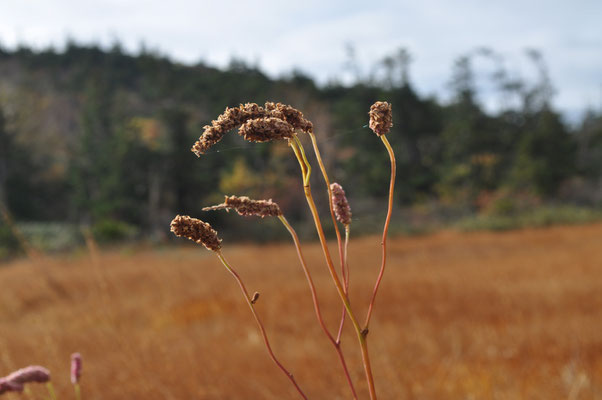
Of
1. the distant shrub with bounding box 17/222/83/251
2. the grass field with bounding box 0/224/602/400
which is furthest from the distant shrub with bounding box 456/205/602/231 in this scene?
the distant shrub with bounding box 17/222/83/251

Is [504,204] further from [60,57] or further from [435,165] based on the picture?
[60,57]

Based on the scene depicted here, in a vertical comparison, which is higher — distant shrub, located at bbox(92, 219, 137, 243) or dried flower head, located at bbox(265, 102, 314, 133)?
dried flower head, located at bbox(265, 102, 314, 133)

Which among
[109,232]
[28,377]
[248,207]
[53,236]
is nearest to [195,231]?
[248,207]

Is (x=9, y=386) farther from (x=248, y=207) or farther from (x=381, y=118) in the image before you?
(x=381, y=118)

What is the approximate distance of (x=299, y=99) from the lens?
24500 millimetres

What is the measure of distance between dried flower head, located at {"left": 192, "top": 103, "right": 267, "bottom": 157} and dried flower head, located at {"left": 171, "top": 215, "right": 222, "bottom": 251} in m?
0.05

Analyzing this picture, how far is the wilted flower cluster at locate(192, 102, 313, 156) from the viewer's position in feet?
1.20

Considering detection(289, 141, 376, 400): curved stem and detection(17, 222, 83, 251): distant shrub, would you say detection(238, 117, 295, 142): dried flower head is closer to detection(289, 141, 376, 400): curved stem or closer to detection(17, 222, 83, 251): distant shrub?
detection(289, 141, 376, 400): curved stem

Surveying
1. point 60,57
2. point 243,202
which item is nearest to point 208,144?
point 243,202

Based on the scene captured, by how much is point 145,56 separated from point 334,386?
42.8 meters

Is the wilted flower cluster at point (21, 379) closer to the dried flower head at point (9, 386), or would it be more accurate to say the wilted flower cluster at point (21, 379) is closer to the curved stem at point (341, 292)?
the dried flower head at point (9, 386)

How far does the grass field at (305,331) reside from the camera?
208cm

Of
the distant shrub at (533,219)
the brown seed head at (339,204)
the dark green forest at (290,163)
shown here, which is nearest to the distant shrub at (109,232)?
the dark green forest at (290,163)

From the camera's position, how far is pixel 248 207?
0.41m
